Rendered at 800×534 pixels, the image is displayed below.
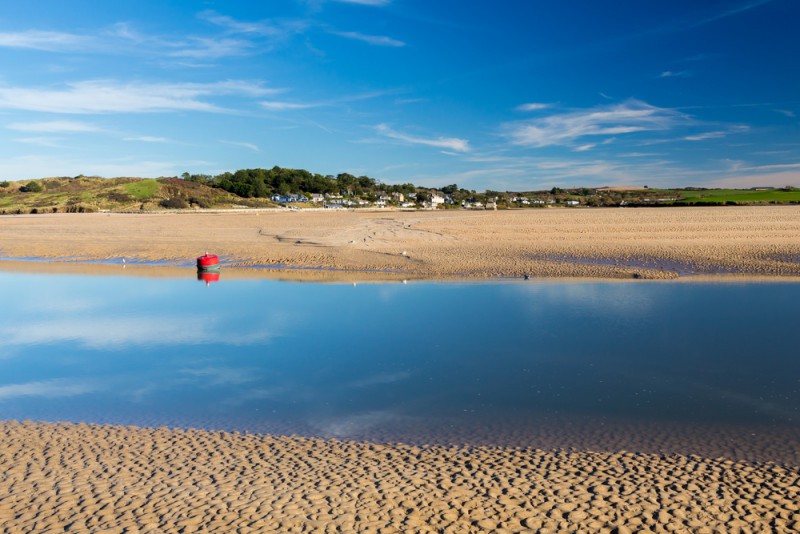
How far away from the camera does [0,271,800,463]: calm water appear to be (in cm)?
1034

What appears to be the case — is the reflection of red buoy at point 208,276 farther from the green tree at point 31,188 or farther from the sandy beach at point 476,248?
the green tree at point 31,188

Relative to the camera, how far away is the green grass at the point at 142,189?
126 metres

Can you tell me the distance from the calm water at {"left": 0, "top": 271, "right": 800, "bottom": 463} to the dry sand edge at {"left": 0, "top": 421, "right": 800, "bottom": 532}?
880 millimetres

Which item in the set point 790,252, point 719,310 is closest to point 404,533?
point 719,310

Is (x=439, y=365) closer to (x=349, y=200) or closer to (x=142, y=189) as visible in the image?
(x=142, y=189)

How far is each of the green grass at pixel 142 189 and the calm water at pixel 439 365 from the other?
109691 millimetres

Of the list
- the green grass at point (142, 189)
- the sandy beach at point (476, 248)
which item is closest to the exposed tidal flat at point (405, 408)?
the sandy beach at point (476, 248)

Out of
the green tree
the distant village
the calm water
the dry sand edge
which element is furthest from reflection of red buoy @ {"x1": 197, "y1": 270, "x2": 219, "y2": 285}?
the green tree

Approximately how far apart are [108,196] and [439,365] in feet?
417

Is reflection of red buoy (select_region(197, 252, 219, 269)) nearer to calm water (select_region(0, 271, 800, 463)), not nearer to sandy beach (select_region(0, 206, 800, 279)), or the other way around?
sandy beach (select_region(0, 206, 800, 279))

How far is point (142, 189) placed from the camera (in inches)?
5226

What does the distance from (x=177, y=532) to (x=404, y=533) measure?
2.54 metres

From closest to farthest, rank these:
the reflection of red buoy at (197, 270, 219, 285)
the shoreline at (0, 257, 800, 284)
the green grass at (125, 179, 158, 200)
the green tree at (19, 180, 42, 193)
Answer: the shoreline at (0, 257, 800, 284) → the reflection of red buoy at (197, 270, 219, 285) → the green grass at (125, 179, 158, 200) → the green tree at (19, 180, 42, 193)

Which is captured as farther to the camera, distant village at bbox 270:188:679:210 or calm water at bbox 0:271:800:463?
distant village at bbox 270:188:679:210
